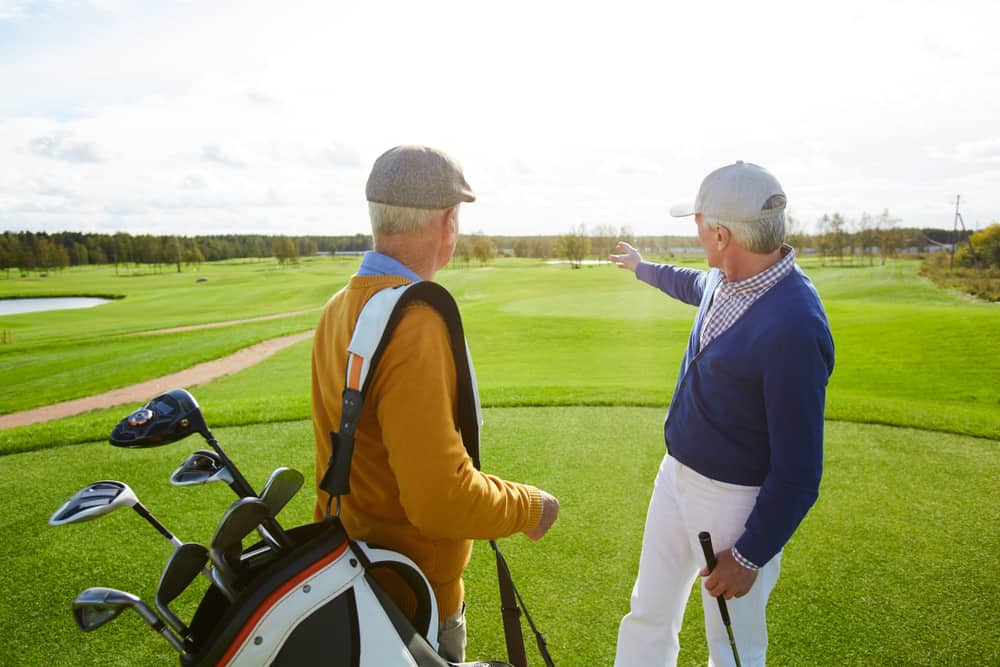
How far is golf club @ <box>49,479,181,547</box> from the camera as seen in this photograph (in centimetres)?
139

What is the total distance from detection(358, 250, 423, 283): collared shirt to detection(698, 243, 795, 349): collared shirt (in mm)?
1303

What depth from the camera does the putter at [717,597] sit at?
2117 millimetres

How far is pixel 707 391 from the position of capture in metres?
2.35

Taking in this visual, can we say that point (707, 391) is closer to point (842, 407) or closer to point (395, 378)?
point (395, 378)

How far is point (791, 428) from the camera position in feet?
6.79

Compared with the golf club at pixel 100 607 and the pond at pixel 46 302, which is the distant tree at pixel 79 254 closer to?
the pond at pixel 46 302

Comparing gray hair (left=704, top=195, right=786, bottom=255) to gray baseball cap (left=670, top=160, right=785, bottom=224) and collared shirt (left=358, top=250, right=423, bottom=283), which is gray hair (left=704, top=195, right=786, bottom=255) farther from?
collared shirt (left=358, top=250, right=423, bottom=283)

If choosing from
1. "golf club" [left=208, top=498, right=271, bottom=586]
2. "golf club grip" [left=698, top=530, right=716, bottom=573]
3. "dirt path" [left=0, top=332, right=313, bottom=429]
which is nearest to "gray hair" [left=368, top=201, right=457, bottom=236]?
"golf club" [left=208, top=498, right=271, bottom=586]

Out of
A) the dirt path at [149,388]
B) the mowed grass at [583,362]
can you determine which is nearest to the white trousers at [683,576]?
the mowed grass at [583,362]

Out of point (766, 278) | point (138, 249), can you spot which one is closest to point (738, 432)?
point (766, 278)

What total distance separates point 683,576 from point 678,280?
168 cm

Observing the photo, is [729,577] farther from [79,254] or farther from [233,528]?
[79,254]

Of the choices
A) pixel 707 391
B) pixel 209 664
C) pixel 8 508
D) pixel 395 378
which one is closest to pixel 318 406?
pixel 395 378

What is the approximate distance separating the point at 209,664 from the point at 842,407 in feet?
22.7
